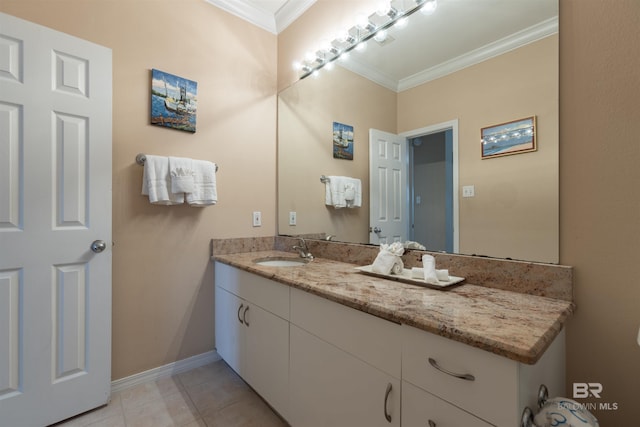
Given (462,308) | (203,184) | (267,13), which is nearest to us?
(462,308)

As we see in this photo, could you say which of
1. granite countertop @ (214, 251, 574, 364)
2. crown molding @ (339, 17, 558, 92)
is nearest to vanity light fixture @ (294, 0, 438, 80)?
crown molding @ (339, 17, 558, 92)

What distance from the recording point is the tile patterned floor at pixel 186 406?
1437 mm

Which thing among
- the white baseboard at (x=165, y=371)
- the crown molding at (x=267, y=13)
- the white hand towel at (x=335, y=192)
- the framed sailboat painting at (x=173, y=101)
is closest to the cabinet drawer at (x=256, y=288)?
the white baseboard at (x=165, y=371)

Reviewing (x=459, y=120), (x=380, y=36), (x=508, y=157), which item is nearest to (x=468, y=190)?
(x=508, y=157)

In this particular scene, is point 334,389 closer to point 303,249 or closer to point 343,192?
point 303,249

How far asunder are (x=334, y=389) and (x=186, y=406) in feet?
3.30

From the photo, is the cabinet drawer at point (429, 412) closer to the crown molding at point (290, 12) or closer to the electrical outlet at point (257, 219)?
the electrical outlet at point (257, 219)

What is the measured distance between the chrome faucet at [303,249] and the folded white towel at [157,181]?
864 mm

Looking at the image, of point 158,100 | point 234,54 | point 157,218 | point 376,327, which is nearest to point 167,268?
point 157,218

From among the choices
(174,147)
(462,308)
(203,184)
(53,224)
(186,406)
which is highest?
(174,147)

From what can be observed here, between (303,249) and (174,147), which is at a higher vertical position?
(174,147)

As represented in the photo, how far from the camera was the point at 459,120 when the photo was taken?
132 cm

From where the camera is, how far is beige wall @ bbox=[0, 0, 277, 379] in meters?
1.64

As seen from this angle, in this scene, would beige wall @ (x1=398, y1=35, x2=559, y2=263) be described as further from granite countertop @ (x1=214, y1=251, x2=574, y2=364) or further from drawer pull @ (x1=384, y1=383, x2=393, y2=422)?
drawer pull @ (x1=384, y1=383, x2=393, y2=422)
